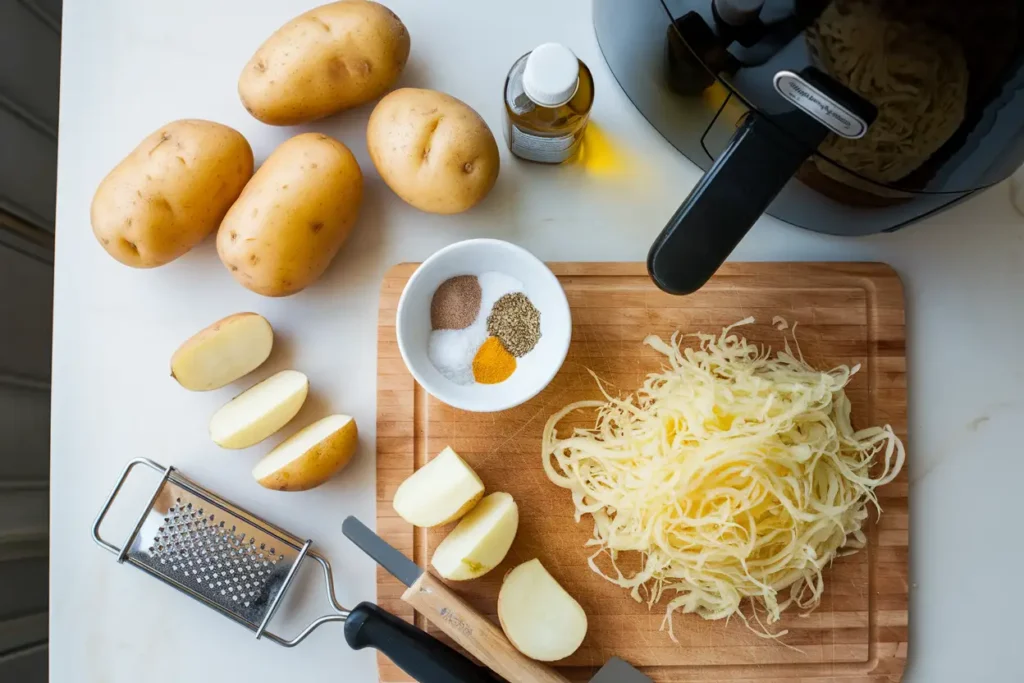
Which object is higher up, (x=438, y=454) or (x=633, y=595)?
(x=438, y=454)

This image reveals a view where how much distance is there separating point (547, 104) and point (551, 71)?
4 centimetres

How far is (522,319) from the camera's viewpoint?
0.93m

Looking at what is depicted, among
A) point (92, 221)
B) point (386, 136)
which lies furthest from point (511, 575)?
point (92, 221)

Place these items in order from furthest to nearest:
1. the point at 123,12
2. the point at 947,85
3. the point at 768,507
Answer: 1. the point at 123,12
2. the point at 768,507
3. the point at 947,85

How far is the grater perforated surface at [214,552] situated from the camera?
945 millimetres

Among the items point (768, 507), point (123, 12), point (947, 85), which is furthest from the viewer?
point (123, 12)

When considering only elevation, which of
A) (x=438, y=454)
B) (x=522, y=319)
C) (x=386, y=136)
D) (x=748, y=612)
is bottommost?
(x=748, y=612)

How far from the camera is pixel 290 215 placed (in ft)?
2.91

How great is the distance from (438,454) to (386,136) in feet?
1.33

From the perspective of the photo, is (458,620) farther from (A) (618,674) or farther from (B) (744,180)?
(B) (744,180)

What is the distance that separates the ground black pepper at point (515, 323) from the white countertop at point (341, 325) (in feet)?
0.37

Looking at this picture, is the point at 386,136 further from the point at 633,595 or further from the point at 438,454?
the point at 633,595

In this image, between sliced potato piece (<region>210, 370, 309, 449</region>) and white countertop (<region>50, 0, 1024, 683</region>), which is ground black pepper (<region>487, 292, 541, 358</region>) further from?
sliced potato piece (<region>210, 370, 309, 449</region>)

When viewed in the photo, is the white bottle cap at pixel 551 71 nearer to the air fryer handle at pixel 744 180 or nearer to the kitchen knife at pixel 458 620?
the air fryer handle at pixel 744 180
